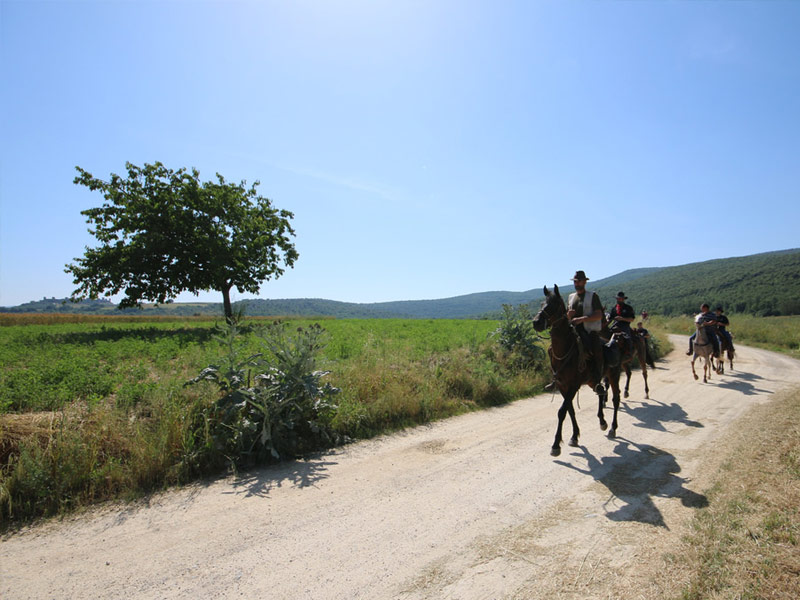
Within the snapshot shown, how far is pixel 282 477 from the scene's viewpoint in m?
5.21

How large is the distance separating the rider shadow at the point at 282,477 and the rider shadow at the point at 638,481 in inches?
149

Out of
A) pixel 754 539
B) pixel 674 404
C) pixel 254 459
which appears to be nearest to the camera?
pixel 754 539

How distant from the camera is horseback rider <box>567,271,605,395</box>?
693cm

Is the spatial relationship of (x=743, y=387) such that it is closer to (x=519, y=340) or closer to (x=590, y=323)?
(x=519, y=340)

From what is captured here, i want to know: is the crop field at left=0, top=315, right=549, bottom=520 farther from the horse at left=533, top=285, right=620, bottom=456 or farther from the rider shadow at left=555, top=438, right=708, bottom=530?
the rider shadow at left=555, top=438, right=708, bottom=530

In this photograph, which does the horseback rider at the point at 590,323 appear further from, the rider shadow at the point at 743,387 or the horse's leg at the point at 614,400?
the rider shadow at the point at 743,387

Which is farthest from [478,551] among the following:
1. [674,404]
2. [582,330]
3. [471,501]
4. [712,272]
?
[712,272]

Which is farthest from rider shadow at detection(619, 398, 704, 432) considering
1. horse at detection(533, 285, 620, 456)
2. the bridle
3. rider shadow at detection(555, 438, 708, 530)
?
the bridle

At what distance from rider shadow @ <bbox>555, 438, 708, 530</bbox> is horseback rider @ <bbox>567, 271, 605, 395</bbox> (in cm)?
135

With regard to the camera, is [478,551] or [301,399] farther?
[301,399]

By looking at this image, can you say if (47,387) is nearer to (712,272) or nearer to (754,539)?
(754,539)

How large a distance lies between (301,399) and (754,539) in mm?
5875

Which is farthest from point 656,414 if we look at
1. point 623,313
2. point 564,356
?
point 564,356

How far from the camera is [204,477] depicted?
525 centimetres
